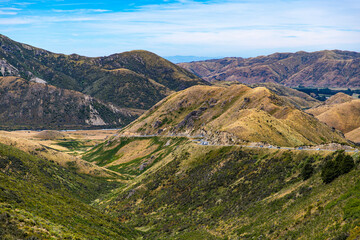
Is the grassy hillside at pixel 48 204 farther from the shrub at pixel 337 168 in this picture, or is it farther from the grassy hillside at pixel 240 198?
the shrub at pixel 337 168

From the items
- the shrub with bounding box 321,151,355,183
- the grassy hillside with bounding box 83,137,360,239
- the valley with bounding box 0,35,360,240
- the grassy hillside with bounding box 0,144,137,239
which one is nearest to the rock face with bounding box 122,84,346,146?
the valley with bounding box 0,35,360,240

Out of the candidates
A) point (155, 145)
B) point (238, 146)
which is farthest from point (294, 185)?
point (155, 145)

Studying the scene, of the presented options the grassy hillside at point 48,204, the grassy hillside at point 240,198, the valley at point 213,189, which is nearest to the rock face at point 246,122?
the valley at point 213,189

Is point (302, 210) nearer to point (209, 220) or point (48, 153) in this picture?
point (209, 220)

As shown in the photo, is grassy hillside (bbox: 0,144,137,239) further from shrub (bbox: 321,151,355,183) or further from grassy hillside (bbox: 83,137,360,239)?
shrub (bbox: 321,151,355,183)

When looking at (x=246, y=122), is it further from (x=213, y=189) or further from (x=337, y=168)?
(x=337, y=168)
